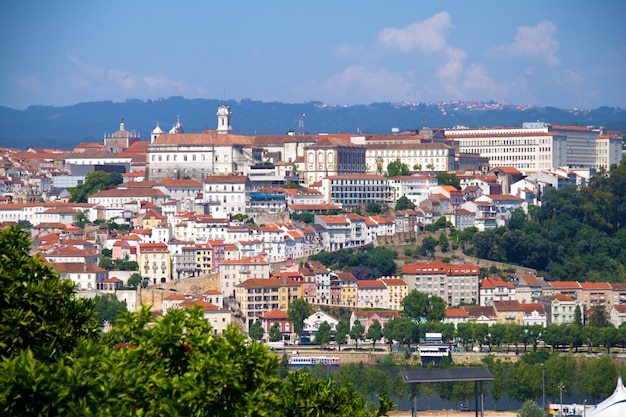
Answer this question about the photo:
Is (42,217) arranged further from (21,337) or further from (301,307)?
(21,337)

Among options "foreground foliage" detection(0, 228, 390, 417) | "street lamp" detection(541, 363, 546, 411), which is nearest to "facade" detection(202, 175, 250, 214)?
"street lamp" detection(541, 363, 546, 411)

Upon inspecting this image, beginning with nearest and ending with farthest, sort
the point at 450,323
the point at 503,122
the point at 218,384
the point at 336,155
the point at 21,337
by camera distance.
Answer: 1. the point at 218,384
2. the point at 21,337
3. the point at 450,323
4. the point at 336,155
5. the point at 503,122

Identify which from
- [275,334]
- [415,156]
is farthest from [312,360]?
[415,156]

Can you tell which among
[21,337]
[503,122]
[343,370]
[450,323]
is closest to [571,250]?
[450,323]

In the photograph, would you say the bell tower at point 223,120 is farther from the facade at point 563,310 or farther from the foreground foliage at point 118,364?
the foreground foliage at point 118,364

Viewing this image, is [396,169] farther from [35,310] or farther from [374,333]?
[35,310]
